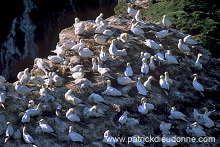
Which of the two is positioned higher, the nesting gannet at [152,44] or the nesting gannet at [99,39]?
the nesting gannet at [99,39]

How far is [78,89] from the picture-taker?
581 inches

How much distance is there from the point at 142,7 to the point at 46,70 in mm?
12654

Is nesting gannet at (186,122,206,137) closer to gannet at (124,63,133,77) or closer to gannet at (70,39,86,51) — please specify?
gannet at (124,63,133,77)

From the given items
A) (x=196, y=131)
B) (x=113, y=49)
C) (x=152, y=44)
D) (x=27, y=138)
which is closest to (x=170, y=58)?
(x=152, y=44)

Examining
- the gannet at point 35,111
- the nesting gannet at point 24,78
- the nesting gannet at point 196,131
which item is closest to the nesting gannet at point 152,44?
→ the nesting gannet at point 196,131

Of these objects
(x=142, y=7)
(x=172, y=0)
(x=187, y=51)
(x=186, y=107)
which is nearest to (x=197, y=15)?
(x=172, y=0)

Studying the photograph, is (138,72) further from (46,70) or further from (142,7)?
(142,7)

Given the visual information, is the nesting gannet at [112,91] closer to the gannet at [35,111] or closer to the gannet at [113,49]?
the gannet at [113,49]

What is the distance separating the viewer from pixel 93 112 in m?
13.5

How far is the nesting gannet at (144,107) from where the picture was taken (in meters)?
14.1

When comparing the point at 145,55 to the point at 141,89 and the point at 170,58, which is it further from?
the point at 141,89

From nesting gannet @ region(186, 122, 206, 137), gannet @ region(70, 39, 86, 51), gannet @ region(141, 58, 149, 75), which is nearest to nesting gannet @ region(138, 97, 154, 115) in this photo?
nesting gannet @ region(186, 122, 206, 137)

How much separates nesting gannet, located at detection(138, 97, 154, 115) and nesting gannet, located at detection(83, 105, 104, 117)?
1463 millimetres

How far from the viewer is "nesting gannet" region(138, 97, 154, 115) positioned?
14.1 m
